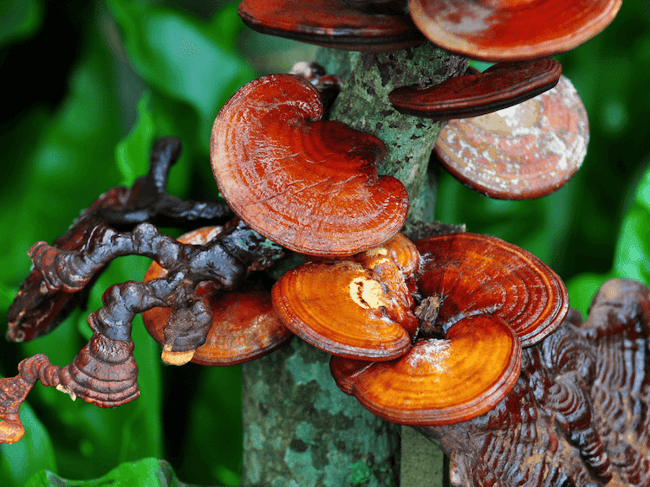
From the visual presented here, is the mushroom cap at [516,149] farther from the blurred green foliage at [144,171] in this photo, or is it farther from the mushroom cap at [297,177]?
the blurred green foliage at [144,171]

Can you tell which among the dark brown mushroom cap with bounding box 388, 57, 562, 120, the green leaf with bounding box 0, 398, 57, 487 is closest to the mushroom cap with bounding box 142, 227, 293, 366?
the dark brown mushroom cap with bounding box 388, 57, 562, 120

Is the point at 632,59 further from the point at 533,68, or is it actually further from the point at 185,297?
the point at 185,297

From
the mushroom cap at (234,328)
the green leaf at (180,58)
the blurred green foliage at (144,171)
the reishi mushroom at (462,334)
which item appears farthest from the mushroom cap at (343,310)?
the green leaf at (180,58)

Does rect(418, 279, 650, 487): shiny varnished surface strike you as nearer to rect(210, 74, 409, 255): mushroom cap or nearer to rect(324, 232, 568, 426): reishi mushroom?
rect(324, 232, 568, 426): reishi mushroom

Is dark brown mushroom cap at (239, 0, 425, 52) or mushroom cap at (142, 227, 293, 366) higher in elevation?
dark brown mushroom cap at (239, 0, 425, 52)

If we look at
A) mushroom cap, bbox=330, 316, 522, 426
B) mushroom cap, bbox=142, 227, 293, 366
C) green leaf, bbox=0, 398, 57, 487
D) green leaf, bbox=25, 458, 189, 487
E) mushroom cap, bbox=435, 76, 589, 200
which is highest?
mushroom cap, bbox=435, 76, 589, 200
